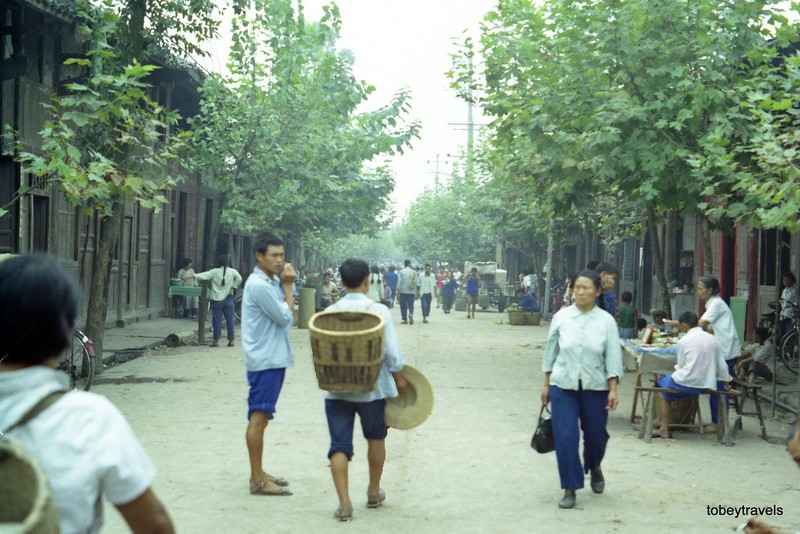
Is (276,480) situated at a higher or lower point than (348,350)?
lower

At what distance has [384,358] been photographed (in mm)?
6422

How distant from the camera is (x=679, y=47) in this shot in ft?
44.5

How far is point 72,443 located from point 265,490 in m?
4.79

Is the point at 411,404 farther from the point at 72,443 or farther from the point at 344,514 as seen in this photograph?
the point at 72,443

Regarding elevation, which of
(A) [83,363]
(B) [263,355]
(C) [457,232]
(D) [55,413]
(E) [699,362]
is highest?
(C) [457,232]

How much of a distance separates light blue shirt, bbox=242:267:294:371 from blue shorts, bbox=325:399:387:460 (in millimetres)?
600

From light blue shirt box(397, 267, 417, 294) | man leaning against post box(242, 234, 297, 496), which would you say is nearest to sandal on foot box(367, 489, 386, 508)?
man leaning against post box(242, 234, 297, 496)

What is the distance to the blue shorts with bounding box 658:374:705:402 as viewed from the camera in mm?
9602

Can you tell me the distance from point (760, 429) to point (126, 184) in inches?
281

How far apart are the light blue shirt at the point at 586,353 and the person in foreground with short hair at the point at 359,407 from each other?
1.07m

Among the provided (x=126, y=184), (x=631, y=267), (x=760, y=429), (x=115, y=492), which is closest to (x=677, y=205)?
(x=760, y=429)

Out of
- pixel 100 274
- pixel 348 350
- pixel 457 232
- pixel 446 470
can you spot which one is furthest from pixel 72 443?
pixel 457 232

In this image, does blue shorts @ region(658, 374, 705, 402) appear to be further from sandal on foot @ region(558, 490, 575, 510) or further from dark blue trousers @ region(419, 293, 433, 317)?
dark blue trousers @ region(419, 293, 433, 317)

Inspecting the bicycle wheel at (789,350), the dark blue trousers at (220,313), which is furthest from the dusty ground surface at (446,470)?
the dark blue trousers at (220,313)
